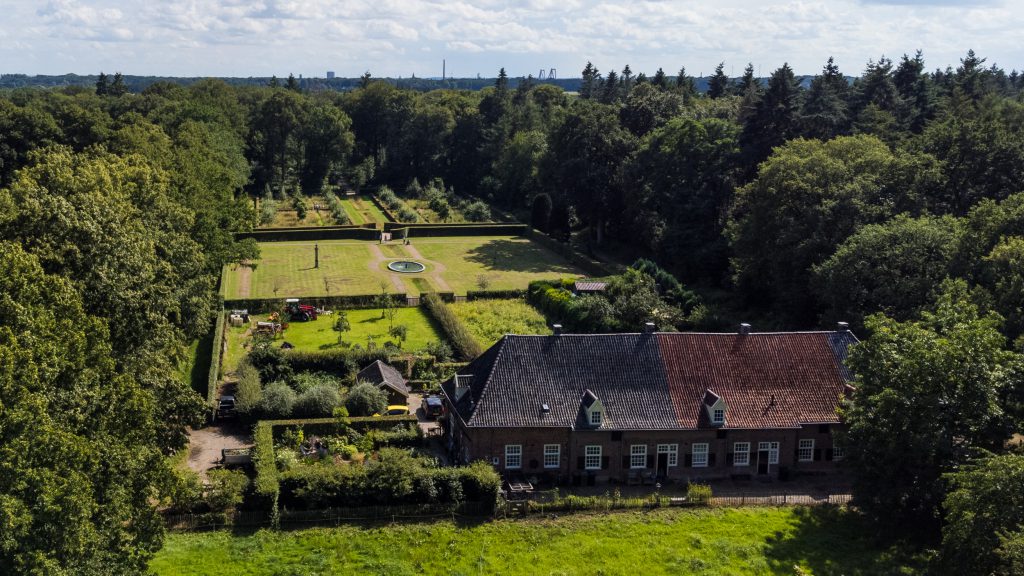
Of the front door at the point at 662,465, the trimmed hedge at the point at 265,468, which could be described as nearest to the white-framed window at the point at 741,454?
the front door at the point at 662,465

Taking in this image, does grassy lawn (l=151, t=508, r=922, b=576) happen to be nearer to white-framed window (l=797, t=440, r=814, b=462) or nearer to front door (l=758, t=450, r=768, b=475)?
front door (l=758, t=450, r=768, b=475)

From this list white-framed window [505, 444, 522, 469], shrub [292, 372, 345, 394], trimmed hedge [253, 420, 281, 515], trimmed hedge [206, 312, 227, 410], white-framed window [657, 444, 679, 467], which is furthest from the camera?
shrub [292, 372, 345, 394]

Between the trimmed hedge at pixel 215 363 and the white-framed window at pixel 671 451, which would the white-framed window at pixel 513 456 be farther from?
the trimmed hedge at pixel 215 363

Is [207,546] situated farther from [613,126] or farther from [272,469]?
[613,126]

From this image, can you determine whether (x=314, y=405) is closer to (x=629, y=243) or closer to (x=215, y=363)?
(x=215, y=363)

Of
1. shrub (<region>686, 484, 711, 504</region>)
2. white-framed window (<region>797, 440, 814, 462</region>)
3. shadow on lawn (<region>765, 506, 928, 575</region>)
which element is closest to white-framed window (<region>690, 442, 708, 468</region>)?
shrub (<region>686, 484, 711, 504</region>)

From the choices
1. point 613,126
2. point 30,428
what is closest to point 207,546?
point 30,428
